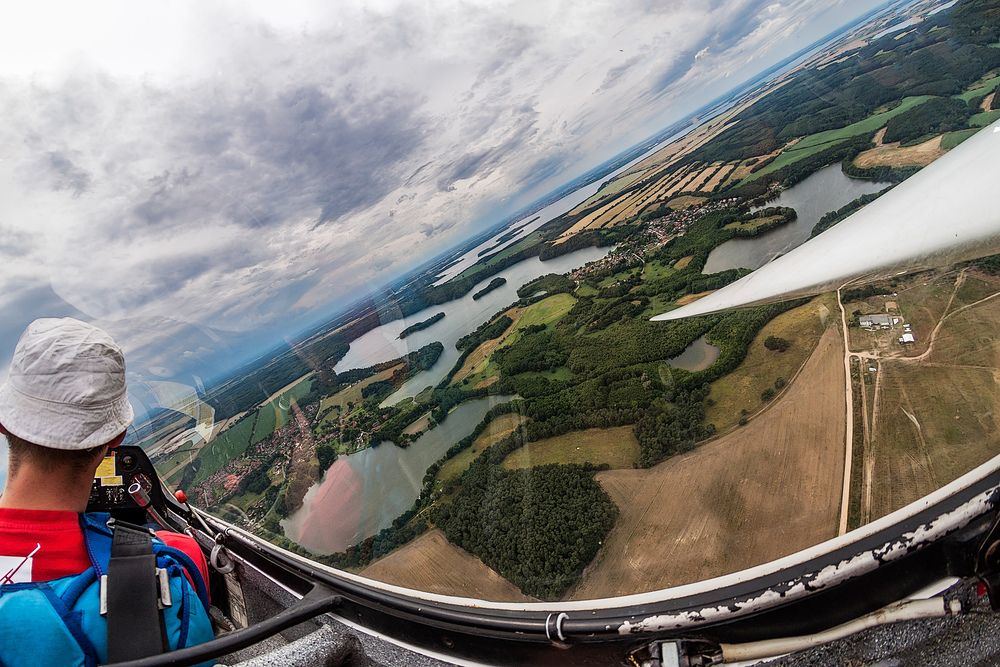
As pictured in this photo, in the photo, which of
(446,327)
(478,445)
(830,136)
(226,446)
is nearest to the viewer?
(830,136)

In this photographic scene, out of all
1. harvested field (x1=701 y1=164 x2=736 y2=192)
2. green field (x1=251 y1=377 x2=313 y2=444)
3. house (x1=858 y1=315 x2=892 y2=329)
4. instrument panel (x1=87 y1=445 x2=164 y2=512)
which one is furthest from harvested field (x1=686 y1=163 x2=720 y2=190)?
instrument panel (x1=87 y1=445 x2=164 y2=512)

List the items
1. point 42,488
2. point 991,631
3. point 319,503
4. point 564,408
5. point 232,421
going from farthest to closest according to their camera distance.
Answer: point 232,421, point 319,503, point 564,408, point 42,488, point 991,631

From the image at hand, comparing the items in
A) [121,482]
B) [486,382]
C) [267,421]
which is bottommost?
[486,382]

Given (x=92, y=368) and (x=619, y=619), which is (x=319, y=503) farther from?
(x=619, y=619)

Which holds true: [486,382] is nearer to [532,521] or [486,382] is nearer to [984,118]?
[532,521]

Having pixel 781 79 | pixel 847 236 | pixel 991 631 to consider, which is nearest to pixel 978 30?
pixel 781 79

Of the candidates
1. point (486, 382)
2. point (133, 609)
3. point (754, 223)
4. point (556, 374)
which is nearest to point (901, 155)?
point (754, 223)
